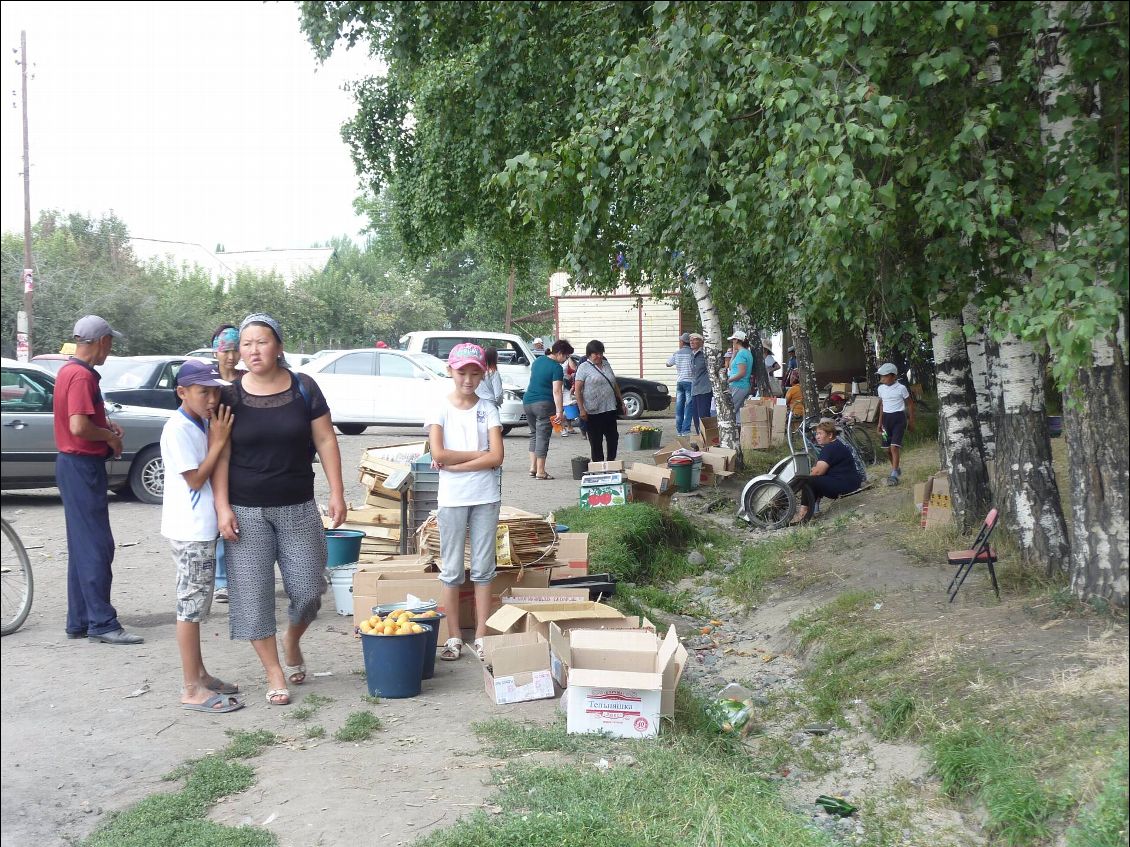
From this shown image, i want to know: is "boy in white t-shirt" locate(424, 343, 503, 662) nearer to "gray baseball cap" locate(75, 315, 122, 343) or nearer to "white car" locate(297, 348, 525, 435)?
"gray baseball cap" locate(75, 315, 122, 343)

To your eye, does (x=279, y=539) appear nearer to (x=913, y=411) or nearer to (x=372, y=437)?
(x=372, y=437)

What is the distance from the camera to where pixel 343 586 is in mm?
8102

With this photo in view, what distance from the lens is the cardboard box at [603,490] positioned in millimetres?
11844

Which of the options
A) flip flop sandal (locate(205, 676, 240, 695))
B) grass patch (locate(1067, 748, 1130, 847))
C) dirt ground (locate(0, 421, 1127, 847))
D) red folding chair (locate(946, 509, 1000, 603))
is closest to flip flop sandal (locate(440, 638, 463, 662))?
dirt ground (locate(0, 421, 1127, 847))

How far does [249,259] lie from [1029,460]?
92.9 meters

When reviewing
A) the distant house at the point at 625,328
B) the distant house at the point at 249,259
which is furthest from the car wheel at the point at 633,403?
the distant house at the point at 249,259

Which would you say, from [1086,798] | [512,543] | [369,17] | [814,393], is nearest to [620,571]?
[512,543]

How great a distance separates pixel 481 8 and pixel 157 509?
692cm

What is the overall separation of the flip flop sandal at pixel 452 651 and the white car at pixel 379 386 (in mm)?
14095

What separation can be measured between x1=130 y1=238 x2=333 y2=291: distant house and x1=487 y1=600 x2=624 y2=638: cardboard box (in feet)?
181

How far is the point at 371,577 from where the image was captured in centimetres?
725

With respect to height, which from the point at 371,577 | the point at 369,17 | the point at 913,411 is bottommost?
the point at 371,577

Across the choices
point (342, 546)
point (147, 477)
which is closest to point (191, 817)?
point (342, 546)

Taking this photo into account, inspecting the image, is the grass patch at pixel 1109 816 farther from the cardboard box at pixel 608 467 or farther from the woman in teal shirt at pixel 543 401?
the woman in teal shirt at pixel 543 401
